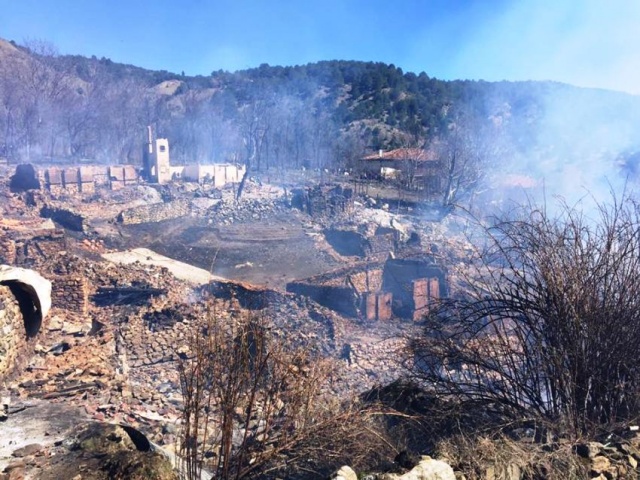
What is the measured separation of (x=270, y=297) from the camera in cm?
1103

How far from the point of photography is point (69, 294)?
9984 millimetres

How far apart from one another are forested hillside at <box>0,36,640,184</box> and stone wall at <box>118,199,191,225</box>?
8.46 metres

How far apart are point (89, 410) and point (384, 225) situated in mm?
16260

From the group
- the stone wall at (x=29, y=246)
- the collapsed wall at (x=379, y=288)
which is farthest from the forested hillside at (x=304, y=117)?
the stone wall at (x=29, y=246)

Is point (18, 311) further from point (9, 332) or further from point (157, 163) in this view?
point (157, 163)

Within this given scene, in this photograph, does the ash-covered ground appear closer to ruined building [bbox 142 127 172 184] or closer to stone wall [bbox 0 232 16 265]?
stone wall [bbox 0 232 16 265]

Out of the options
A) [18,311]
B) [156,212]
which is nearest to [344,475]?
[18,311]

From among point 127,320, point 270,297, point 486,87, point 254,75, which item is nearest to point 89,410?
point 127,320

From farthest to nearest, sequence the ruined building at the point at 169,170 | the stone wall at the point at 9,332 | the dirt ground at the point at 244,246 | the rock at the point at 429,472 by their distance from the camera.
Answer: the ruined building at the point at 169,170 → the dirt ground at the point at 244,246 → the stone wall at the point at 9,332 → the rock at the point at 429,472

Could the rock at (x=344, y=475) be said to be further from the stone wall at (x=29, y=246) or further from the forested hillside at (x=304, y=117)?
the forested hillside at (x=304, y=117)

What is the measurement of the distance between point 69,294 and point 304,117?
47.6 m

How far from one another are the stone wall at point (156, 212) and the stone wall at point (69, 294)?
395 inches

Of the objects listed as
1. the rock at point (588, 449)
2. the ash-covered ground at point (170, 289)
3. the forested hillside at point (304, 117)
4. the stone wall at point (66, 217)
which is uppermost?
the forested hillside at point (304, 117)

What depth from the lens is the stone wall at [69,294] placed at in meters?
9.92
